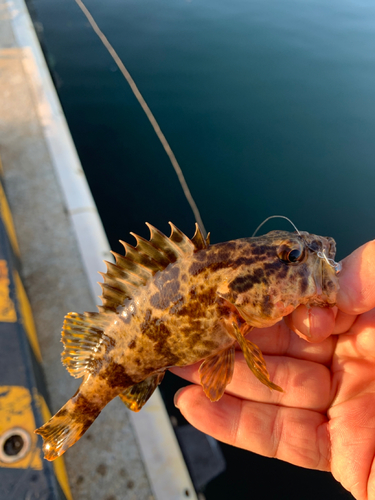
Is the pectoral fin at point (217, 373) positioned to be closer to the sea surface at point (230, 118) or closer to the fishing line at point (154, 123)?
the sea surface at point (230, 118)

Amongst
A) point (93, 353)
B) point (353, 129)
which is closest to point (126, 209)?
point (93, 353)

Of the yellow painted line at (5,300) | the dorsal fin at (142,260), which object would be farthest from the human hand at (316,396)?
the yellow painted line at (5,300)

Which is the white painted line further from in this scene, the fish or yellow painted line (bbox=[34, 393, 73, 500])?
the fish

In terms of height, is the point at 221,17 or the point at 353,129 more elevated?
the point at 221,17

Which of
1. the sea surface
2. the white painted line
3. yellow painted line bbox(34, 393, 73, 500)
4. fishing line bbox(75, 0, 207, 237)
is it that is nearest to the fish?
yellow painted line bbox(34, 393, 73, 500)

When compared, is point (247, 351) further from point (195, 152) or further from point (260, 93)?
point (260, 93)

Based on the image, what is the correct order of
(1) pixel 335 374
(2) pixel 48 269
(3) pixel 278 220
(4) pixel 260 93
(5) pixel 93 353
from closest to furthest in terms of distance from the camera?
(5) pixel 93 353 < (1) pixel 335 374 < (2) pixel 48 269 < (3) pixel 278 220 < (4) pixel 260 93

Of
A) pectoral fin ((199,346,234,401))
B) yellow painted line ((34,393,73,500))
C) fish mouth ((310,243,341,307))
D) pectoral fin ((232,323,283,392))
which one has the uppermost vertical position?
fish mouth ((310,243,341,307))

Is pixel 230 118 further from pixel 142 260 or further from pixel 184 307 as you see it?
pixel 184 307
